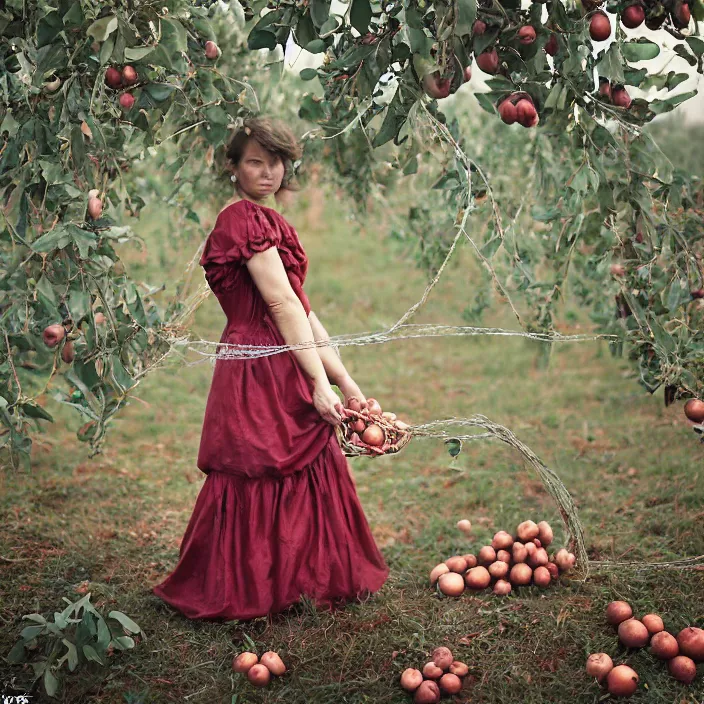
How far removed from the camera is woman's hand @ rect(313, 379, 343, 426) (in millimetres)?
2238

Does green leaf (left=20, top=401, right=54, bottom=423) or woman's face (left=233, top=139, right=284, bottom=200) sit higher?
woman's face (left=233, top=139, right=284, bottom=200)

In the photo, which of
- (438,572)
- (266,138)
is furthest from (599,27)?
(438,572)

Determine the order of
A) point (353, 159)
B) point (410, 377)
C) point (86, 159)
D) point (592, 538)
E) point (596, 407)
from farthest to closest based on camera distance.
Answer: point (410, 377)
point (596, 407)
point (353, 159)
point (592, 538)
point (86, 159)

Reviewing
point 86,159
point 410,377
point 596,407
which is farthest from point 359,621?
point 410,377

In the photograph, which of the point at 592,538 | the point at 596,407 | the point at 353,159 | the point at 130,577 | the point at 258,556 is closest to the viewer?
the point at 258,556

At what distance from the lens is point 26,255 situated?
71.4 inches

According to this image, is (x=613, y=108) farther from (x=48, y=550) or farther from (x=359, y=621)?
(x=48, y=550)

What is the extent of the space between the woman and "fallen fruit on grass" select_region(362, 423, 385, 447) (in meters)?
0.16

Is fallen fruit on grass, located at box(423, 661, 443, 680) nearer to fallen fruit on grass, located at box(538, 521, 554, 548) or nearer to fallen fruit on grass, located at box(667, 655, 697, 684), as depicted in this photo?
fallen fruit on grass, located at box(667, 655, 697, 684)

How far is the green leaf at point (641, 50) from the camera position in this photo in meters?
1.67

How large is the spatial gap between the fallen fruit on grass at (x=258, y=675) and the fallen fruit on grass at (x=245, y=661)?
0.10ft

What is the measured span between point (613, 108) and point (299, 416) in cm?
122

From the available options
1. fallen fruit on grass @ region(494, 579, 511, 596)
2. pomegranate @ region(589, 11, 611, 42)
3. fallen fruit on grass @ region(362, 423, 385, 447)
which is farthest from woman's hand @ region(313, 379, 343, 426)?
pomegranate @ region(589, 11, 611, 42)

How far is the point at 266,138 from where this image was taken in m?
2.17
